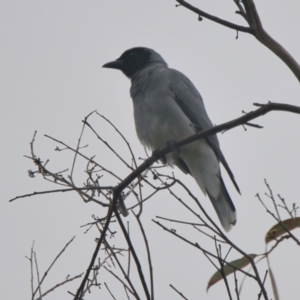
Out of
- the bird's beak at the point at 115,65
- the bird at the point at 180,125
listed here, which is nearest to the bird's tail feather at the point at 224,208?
the bird at the point at 180,125

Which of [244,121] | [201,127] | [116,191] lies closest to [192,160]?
[201,127]

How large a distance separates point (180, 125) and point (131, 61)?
177cm

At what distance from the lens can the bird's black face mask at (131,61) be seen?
6.81 metres

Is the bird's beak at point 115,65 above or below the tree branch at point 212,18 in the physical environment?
above

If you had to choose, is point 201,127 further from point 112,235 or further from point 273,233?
point 273,233

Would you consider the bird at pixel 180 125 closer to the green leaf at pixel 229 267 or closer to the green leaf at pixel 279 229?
the green leaf at pixel 229 267

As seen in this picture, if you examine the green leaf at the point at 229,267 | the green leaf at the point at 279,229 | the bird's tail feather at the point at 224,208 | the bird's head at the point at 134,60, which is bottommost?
the green leaf at the point at 229,267

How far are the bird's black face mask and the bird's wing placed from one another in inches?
31.6

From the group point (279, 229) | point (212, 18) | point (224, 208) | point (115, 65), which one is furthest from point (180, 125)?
point (212, 18)

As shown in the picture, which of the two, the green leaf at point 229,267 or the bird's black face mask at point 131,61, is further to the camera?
the bird's black face mask at point 131,61

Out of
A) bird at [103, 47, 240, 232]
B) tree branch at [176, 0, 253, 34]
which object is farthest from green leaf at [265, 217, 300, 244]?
bird at [103, 47, 240, 232]

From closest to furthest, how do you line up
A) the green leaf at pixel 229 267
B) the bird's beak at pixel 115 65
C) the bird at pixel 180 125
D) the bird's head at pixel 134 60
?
1. the green leaf at pixel 229 267
2. the bird at pixel 180 125
3. the bird's head at pixel 134 60
4. the bird's beak at pixel 115 65

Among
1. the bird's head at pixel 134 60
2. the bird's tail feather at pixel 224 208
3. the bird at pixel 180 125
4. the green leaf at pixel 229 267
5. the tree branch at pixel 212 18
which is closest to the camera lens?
the tree branch at pixel 212 18

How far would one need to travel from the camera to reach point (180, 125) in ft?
18.1
